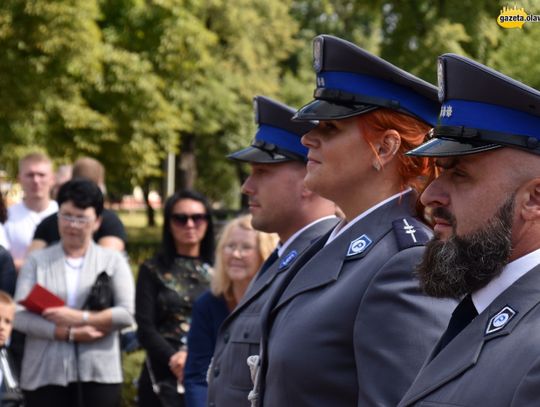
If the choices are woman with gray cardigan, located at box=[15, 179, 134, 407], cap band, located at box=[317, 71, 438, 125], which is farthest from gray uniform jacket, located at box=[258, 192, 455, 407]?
woman with gray cardigan, located at box=[15, 179, 134, 407]

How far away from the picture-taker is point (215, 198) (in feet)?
165

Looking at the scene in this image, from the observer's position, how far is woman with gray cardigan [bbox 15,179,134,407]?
668 centimetres

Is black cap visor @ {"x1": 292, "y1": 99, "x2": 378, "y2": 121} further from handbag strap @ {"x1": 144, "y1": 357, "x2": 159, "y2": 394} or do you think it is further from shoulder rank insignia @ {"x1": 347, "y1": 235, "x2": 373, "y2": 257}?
handbag strap @ {"x1": 144, "y1": 357, "x2": 159, "y2": 394}

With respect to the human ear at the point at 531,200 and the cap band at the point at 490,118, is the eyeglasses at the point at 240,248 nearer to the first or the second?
the cap band at the point at 490,118

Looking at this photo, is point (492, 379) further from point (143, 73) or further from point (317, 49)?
point (143, 73)

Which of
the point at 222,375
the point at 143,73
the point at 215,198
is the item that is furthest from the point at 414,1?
the point at 215,198

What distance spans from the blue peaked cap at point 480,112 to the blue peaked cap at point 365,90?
1.95 ft

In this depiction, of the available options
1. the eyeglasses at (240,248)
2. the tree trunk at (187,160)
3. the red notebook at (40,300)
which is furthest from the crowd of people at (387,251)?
the tree trunk at (187,160)

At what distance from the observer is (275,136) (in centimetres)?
450

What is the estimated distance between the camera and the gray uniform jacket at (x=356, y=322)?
2984 millimetres

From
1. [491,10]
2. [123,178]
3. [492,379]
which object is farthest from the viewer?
[123,178]

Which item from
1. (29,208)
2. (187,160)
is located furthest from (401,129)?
(187,160)

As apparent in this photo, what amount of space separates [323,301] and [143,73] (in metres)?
21.9

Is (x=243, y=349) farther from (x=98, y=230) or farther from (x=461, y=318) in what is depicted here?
(x=98, y=230)
